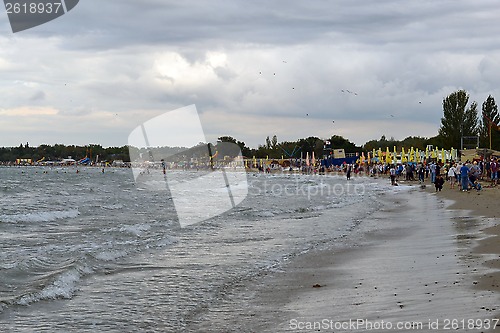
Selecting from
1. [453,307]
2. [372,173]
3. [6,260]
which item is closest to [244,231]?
[6,260]

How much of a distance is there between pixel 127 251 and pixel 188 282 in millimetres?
4445

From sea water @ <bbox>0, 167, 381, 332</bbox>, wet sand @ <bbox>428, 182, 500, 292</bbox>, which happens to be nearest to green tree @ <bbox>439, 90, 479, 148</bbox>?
wet sand @ <bbox>428, 182, 500, 292</bbox>

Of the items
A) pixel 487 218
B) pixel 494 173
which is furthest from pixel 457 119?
pixel 487 218

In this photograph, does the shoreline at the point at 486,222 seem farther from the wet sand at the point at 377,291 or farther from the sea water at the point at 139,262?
the sea water at the point at 139,262

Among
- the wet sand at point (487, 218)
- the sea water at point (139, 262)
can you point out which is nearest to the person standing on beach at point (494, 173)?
the wet sand at point (487, 218)

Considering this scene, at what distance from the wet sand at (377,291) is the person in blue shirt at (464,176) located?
15694 mm

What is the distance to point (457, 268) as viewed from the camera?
9.71 meters

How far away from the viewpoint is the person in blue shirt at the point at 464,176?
2991cm

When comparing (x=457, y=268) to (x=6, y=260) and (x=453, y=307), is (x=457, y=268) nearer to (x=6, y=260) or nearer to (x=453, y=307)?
(x=453, y=307)

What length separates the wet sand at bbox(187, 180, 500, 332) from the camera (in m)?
6.82

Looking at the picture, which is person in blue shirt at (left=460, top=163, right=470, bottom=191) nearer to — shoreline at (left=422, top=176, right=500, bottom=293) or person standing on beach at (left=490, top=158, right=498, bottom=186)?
shoreline at (left=422, top=176, right=500, bottom=293)

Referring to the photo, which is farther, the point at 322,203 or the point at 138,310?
the point at 322,203

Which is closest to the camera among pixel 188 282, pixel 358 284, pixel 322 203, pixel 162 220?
pixel 358 284

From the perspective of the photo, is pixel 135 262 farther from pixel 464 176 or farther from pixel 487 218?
pixel 464 176
